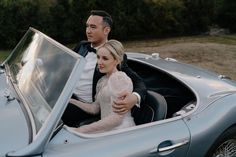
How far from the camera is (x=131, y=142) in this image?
2842 mm

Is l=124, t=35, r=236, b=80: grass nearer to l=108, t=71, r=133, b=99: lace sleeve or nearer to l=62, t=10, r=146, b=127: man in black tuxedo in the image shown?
l=62, t=10, r=146, b=127: man in black tuxedo

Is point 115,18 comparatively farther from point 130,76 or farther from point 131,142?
point 131,142

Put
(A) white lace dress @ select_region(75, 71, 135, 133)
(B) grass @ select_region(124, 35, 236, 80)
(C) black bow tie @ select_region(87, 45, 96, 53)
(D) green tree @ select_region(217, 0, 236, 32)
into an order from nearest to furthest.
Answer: (A) white lace dress @ select_region(75, 71, 135, 133) < (C) black bow tie @ select_region(87, 45, 96, 53) < (B) grass @ select_region(124, 35, 236, 80) < (D) green tree @ select_region(217, 0, 236, 32)

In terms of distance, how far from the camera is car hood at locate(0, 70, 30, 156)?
2.51 meters

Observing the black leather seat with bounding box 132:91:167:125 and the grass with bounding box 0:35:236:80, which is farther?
the grass with bounding box 0:35:236:80

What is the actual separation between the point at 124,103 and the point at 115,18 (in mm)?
10136

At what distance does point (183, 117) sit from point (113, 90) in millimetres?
514

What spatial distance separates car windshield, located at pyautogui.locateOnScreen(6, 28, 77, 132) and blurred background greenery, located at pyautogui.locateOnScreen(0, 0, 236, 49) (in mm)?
8577

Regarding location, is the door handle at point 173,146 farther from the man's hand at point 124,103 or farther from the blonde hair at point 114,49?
the blonde hair at point 114,49

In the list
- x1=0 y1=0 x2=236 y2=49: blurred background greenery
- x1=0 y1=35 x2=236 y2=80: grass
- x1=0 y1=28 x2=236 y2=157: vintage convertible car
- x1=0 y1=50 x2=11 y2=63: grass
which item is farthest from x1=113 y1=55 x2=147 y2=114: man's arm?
x1=0 y1=0 x2=236 y2=49: blurred background greenery

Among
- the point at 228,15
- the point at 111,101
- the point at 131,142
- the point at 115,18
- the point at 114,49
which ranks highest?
the point at 114,49

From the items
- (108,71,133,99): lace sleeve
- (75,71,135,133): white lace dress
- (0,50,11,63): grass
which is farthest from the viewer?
(0,50,11,63): grass

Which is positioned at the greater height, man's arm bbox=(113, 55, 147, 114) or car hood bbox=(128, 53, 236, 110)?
man's arm bbox=(113, 55, 147, 114)

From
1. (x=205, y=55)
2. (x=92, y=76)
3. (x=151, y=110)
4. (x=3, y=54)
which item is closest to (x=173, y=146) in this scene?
(x=151, y=110)
